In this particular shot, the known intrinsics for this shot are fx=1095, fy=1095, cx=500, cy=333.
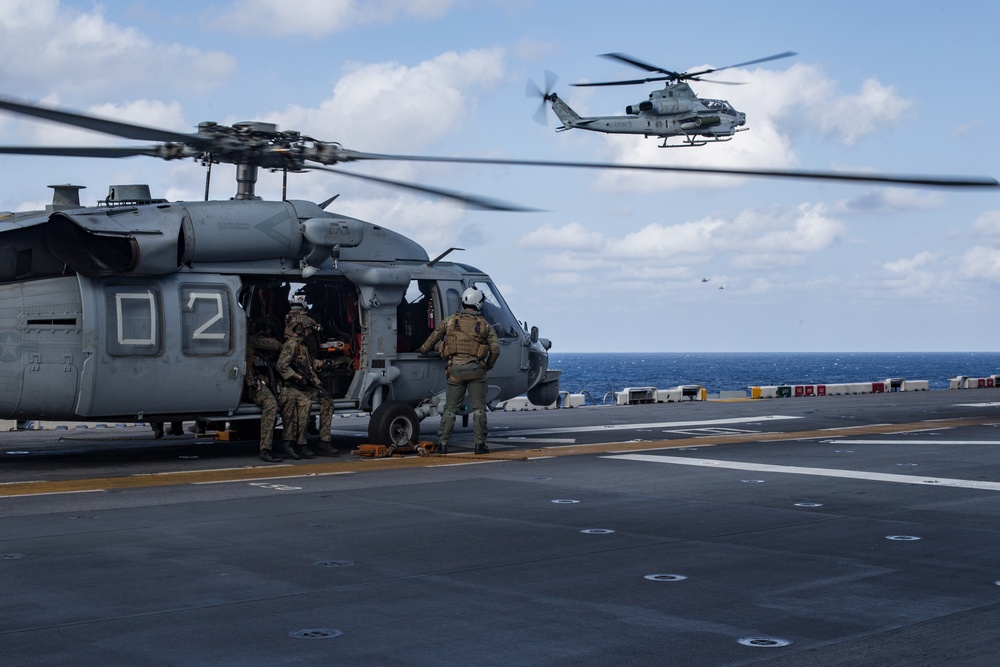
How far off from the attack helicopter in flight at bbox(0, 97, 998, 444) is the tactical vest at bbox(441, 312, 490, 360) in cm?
80

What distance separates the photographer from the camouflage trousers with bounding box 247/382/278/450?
44.5 feet

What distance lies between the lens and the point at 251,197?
45.4ft

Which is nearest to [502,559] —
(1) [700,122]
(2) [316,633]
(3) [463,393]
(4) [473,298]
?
(2) [316,633]

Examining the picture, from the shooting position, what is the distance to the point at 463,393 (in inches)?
588

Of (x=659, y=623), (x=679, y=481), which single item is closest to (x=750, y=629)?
(x=659, y=623)

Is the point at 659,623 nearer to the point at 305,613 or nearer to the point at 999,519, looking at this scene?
the point at 305,613

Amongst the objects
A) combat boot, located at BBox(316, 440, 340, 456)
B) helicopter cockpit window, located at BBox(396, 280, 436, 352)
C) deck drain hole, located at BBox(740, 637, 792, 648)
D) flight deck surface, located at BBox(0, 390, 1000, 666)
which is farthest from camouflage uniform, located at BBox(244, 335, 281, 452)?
deck drain hole, located at BBox(740, 637, 792, 648)

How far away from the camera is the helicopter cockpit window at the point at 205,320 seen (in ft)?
43.1

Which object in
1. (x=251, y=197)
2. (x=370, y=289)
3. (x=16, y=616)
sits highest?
(x=251, y=197)

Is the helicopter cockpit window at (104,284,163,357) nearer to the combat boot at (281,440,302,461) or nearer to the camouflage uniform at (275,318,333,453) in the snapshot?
the camouflage uniform at (275,318,333,453)

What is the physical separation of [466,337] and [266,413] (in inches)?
111

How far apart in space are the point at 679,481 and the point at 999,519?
133 inches

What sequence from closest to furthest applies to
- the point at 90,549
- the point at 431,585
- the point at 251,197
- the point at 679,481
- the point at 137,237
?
1. the point at 431,585
2. the point at 90,549
3. the point at 679,481
4. the point at 137,237
5. the point at 251,197

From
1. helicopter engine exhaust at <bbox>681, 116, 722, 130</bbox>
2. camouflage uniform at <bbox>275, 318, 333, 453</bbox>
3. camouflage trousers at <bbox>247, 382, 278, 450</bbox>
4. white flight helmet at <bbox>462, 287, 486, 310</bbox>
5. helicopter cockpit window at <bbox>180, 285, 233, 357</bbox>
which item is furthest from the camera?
helicopter engine exhaust at <bbox>681, 116, 722, 130</bbox>
